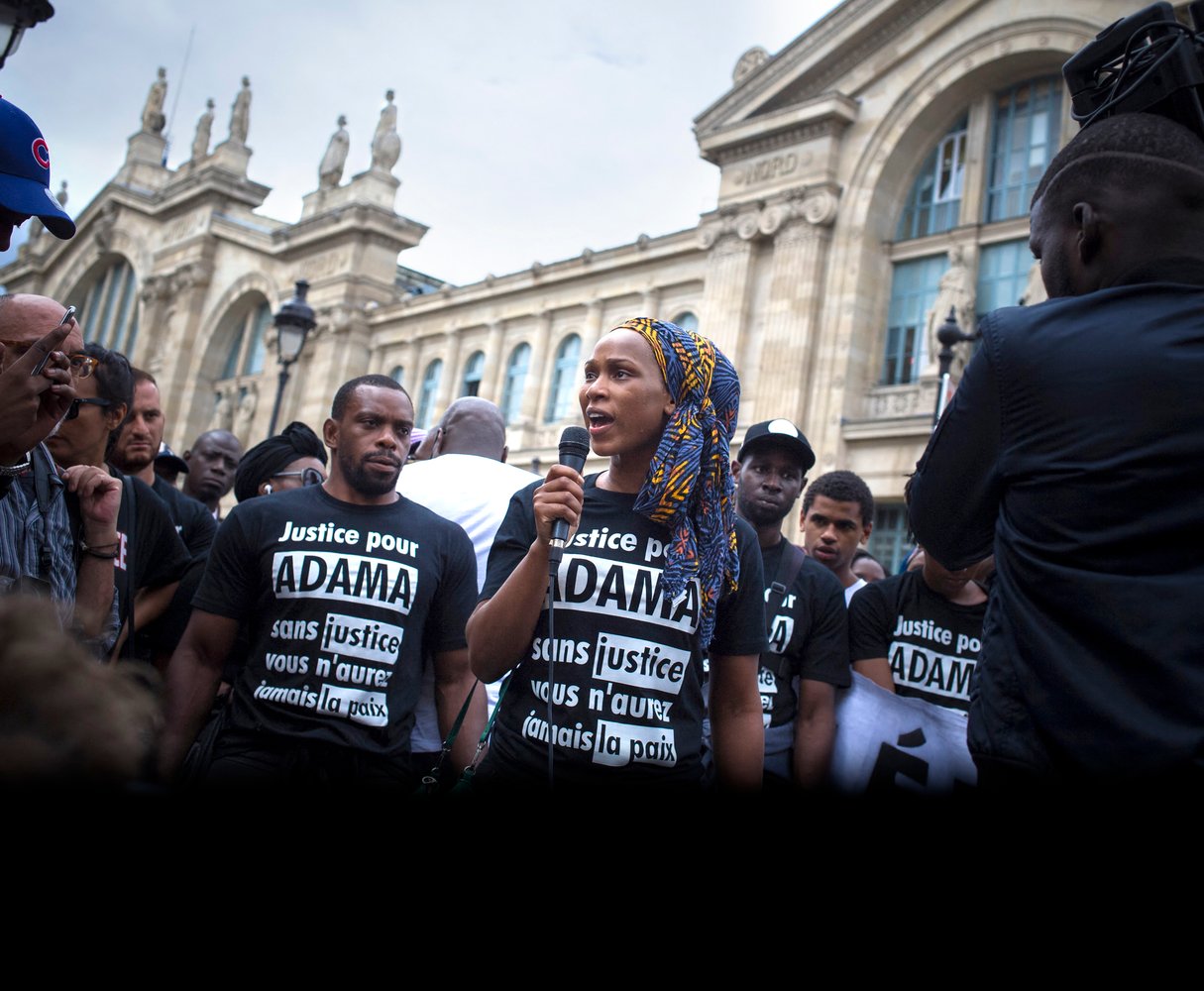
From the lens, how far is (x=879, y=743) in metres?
3.92

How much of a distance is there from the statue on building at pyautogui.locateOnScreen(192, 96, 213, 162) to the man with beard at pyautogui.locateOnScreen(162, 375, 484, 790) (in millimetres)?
48835

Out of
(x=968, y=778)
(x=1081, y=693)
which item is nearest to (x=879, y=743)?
(x=968, y=778)

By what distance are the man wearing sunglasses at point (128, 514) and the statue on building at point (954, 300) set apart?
632 inches

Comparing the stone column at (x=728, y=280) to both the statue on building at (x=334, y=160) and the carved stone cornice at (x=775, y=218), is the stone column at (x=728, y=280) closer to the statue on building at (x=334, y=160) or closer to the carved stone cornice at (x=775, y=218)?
the carved stone cornice at (x=775, y=218)

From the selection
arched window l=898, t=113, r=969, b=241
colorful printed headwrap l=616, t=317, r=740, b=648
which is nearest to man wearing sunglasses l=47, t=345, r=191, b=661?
colorful printed headwrap l=616, t=317, r=740, b=648

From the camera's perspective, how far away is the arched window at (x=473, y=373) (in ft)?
107

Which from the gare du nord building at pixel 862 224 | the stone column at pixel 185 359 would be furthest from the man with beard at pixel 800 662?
the stone column at pixel 185 359

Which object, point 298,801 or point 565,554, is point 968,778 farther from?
point 298,801

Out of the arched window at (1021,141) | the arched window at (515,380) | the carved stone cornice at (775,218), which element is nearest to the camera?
the arched window at (1021,141)

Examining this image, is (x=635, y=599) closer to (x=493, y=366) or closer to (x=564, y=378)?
(x=564, y=378)

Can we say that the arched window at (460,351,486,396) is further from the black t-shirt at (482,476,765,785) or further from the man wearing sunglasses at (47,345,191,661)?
the black t-shirt at (482,476,765,785)

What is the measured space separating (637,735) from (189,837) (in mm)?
1911

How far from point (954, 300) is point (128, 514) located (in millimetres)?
16723

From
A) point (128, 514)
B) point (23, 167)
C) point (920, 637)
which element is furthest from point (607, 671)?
point (128, 514)
